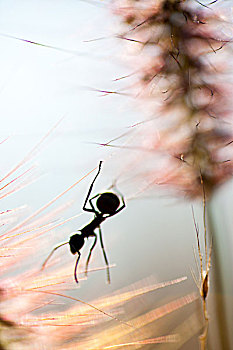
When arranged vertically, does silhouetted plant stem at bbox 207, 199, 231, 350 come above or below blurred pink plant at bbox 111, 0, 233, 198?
below

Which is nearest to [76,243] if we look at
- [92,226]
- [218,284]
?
[92,226]

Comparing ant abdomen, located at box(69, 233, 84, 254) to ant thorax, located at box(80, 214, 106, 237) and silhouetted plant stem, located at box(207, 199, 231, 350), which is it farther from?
silhouetted plant stem, located at box(207, 199, 231, 350)

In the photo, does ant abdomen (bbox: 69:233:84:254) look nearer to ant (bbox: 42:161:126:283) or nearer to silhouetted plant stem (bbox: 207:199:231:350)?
ant (bbox: 42:161:126:283)

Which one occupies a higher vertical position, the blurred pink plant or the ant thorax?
the blurred pink plant

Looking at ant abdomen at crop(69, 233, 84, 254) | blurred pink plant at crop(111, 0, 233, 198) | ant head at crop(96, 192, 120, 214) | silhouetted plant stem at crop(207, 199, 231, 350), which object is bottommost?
silhouetted plant stem at crop(207, 199, 231, 350)

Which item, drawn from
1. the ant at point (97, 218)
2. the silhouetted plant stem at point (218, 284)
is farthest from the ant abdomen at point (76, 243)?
the silhouetted plant stem at point (218, 284)

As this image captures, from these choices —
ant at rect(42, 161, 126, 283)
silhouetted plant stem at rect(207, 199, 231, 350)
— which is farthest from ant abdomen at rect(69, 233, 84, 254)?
silhouetted plant stem at rect(207, 199, 231, 350)

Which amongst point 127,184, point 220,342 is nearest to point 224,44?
point 127,184

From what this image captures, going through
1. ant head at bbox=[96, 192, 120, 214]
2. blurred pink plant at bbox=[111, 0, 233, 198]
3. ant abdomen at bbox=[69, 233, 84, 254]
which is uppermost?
blurred pink plant at bbox=[111, 0, 233, 198]

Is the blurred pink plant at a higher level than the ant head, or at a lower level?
higher

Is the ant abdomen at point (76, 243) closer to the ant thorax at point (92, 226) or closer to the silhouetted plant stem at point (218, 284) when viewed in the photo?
the ant thorax at point (92, 226)
